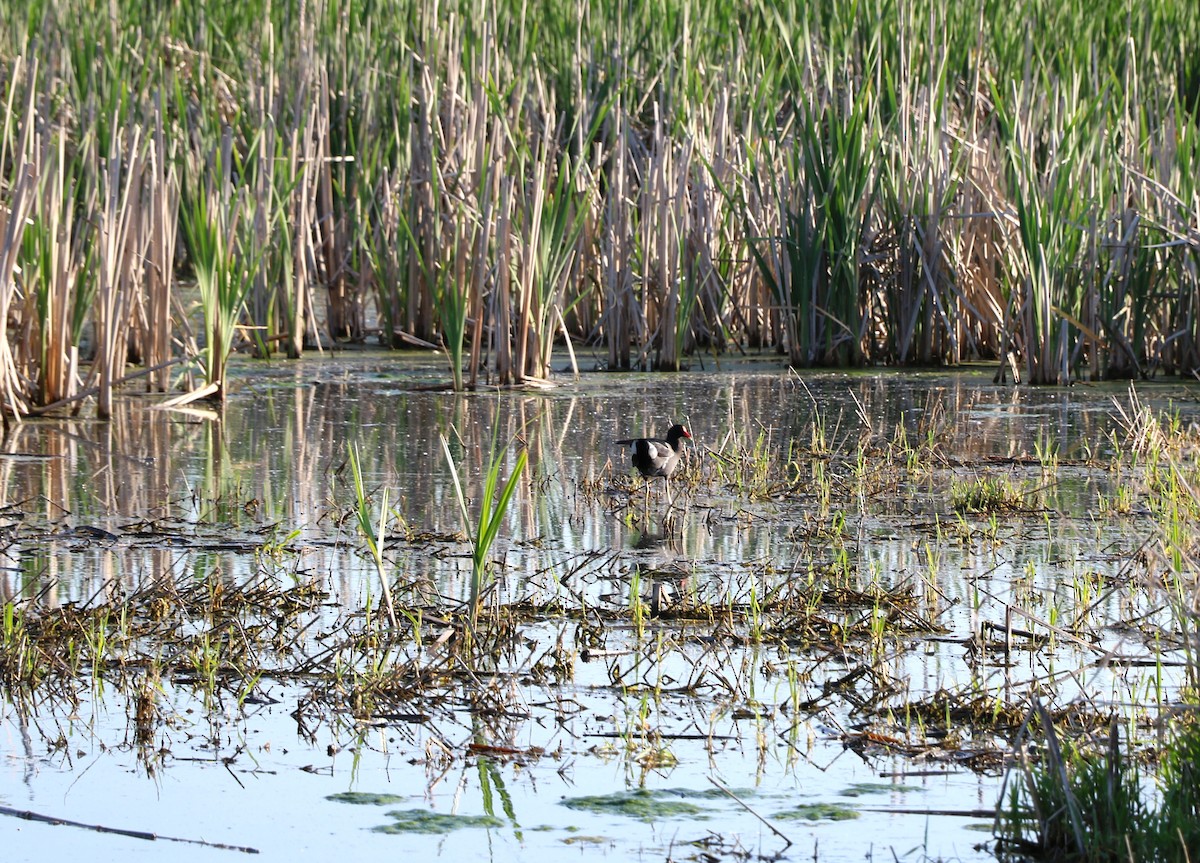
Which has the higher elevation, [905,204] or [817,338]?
[905,204]

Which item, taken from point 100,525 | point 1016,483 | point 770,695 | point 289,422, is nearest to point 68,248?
point 289,422

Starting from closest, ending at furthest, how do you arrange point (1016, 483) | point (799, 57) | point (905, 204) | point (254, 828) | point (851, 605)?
1. point (254, 828)
2. point (851, 605)
3. point (1016, 483)
4. point (905, 204)
5. point (799, 57)

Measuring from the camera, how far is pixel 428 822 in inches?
113

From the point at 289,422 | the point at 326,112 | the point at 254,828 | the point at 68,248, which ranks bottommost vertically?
the point at 254,828

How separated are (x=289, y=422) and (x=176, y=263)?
5095 mm

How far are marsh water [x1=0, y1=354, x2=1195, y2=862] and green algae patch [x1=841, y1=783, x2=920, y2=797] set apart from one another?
0.05 ft

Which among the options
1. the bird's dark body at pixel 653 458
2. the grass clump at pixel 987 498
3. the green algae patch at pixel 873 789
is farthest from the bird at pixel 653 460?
the green algae patch at pixel 873 789

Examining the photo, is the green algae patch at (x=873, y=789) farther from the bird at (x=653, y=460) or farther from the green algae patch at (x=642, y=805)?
the bird at (x=653, y=460)

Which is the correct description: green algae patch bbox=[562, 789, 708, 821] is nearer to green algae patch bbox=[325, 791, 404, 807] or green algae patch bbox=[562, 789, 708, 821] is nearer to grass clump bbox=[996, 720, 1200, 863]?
green algae patch bbox=[325, 791, 404, 807]

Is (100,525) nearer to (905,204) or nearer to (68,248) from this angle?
(68,248)

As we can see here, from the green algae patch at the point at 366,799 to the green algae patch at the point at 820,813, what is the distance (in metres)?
0.66

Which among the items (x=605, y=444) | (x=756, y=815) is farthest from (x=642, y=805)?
(x=605, y=444)

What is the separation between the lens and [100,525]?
204 inches

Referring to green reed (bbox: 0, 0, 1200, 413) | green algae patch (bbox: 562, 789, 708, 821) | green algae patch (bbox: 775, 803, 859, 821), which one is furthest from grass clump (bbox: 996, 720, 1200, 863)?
green reed (bbox: 0, 0, 1200, 413)
